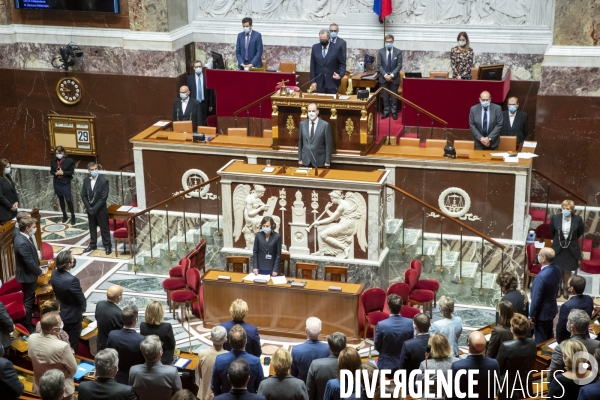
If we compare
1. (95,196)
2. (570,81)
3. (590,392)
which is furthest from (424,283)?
(95,196)

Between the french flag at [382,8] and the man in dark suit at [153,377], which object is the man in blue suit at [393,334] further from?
the french flag at [382,8]

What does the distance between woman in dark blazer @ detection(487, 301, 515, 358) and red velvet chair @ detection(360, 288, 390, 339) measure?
2.63m

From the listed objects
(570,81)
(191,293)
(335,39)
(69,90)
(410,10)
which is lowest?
(191,293)

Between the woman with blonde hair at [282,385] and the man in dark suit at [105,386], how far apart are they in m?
1.11

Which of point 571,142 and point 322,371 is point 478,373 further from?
point 571,142

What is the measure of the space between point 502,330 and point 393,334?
3.63 ft

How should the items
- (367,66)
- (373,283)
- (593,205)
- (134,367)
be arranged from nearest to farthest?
(134,367) → (373,283) → (593,205) → (367,66)

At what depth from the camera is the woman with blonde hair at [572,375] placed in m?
7.44

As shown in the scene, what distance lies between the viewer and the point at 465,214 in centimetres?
1384

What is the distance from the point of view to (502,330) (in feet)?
28.7

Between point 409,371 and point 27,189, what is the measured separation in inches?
426

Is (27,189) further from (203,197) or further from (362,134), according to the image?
(362,134)

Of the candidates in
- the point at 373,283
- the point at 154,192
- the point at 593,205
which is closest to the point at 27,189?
the point at 154,192

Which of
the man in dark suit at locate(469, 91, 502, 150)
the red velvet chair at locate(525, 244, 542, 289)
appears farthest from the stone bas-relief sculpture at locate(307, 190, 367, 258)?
the man in dark suit at locate(469, 91, 502, 150)
